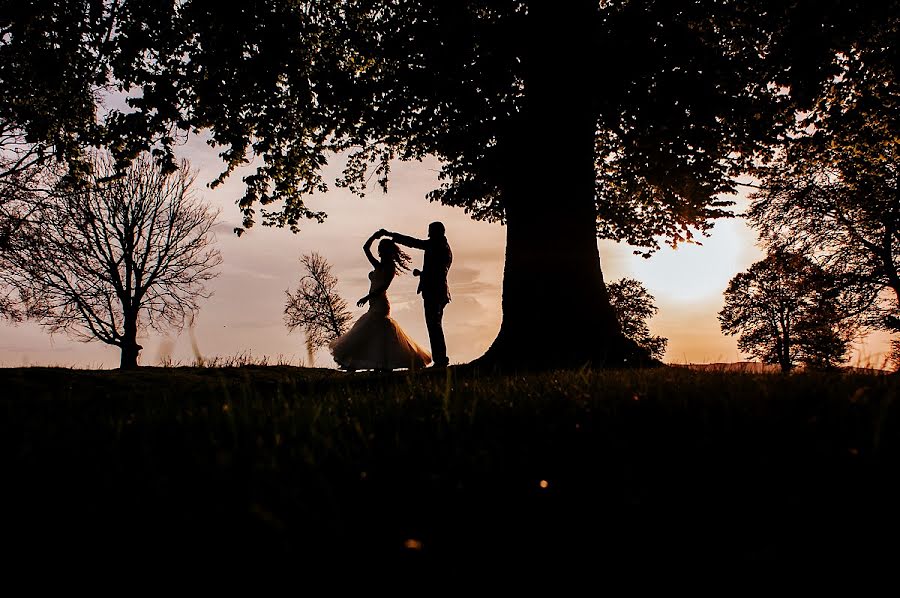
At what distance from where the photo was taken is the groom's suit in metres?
11.2

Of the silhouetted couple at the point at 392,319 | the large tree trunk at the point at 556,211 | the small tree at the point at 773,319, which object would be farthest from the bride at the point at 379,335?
the small tree at the point at 773,319

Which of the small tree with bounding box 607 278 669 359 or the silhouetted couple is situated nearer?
the silhouetted couple

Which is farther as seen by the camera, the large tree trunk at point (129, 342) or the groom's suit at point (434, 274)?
the large tree trunk at point (129, 342)

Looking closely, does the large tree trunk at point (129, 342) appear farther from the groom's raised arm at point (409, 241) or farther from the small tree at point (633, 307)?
the small tree at point (633, 307)

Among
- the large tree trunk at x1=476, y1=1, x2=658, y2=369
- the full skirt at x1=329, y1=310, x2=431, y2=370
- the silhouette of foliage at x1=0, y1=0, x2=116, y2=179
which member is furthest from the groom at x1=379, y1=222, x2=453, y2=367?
the silhouette of foliage at x1=0, y1=0, x2=116, y2=179

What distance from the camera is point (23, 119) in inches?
416

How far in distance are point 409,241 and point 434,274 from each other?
94cm

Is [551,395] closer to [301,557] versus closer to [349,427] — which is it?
[349,427]

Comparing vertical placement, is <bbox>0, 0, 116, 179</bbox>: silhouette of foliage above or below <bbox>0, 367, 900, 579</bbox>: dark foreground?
above

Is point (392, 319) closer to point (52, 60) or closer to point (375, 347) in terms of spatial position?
point (375, 347)

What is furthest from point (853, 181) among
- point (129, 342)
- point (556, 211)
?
point (129, 342)

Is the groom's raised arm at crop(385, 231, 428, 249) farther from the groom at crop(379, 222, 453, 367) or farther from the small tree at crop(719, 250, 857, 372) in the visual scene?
the small tree at crop(719, 250, 857, 372)

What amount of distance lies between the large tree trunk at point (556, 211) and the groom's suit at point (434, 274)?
1.66 meters

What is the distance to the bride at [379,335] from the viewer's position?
11.5 m
